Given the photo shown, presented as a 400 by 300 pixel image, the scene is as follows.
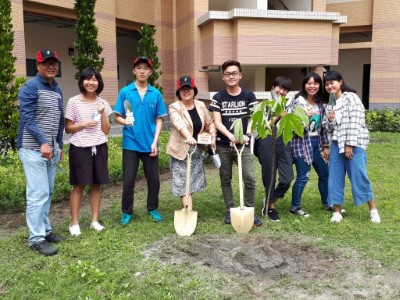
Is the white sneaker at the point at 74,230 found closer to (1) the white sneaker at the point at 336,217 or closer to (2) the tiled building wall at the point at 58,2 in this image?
(1) the white sneaker at the point at 336,217

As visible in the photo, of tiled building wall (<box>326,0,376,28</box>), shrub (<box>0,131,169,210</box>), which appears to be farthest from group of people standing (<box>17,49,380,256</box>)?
tiled building wall (<box>326,0,376,28</box>)

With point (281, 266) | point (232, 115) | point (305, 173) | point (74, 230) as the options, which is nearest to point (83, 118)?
point (74, 230)

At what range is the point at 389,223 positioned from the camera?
4.46 m

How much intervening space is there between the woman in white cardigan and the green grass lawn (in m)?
0.50

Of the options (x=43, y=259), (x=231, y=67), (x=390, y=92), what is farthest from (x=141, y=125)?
(x=390, y=92)

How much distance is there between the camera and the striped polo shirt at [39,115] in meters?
3.48

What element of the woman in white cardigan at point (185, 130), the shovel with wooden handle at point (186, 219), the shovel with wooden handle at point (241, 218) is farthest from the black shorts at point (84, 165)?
the shovel with wooden handle at point (241, 218)

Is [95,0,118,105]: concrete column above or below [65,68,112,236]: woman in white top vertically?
above

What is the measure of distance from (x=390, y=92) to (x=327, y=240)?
12.6 meters

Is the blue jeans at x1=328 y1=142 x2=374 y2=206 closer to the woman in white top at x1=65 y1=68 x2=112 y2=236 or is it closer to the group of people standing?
the group of people standing

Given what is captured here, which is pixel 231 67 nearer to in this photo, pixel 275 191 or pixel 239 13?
pixel 275 191

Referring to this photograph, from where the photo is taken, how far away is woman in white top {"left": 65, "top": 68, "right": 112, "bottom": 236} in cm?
395

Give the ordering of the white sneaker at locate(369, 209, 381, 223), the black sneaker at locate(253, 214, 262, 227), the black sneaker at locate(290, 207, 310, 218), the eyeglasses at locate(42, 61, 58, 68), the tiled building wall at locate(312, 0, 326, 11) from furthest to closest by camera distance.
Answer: the tiled building wall at locate(312, 0, 326, 11) → the black sneaker at locate(290, 207, 310, 218) → the white sneaker at locate(369, 209, 381, 223) → the black sneaker at locate(253, 214, 262, 227) → the eyeglasses at locate(42, 61, 58, 68)

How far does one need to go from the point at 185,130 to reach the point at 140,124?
1.65ft
